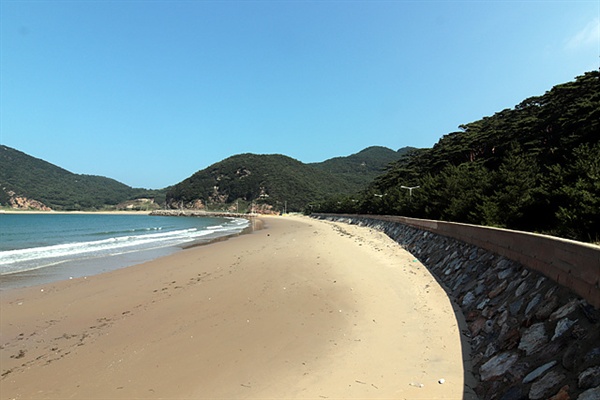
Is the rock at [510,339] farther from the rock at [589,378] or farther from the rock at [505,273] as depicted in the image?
the rock at [505,273]

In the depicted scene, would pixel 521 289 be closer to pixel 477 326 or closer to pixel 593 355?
pixel 477 326

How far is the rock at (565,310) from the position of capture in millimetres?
4492

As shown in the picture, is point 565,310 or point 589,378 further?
point 565,310

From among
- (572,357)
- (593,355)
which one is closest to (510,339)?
(572,357)

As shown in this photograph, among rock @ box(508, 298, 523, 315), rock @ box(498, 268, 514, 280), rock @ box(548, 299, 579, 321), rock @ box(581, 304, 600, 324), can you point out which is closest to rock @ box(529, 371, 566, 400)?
rock @ box(581, 304, 600, 324)

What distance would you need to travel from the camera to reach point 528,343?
468cm

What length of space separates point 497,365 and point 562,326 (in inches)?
39.7

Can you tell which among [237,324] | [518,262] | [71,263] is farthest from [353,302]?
[71,263]

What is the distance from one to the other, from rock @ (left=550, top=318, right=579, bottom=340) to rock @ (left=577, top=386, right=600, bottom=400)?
49.5 inches

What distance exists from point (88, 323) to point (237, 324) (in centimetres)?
380

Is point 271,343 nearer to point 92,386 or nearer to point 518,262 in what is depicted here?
point 92,386

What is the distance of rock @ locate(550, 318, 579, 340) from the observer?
4285 millimetres

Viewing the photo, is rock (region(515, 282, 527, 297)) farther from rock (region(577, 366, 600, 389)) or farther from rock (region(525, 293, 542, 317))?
rock (region(577, 366, 600, 389))

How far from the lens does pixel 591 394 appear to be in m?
3.13
